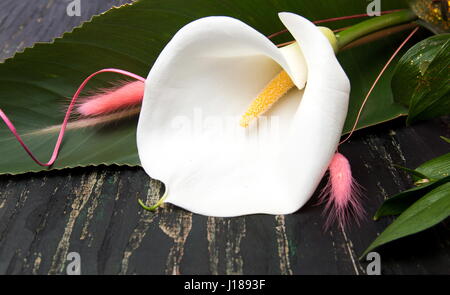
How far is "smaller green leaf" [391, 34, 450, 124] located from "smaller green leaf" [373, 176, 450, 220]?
8 cm

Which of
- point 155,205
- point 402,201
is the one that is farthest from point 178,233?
point 402,201

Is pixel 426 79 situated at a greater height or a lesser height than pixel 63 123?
greater

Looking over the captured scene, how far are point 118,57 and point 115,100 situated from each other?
0.16 feet

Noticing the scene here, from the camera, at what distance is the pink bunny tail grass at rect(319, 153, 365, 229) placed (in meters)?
0.41

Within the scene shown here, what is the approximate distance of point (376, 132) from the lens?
1.70ft

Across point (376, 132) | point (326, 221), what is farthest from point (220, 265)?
point (376, 132)

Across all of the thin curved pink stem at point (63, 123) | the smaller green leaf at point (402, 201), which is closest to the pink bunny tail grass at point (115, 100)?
the thin curved pink stem at point (63, 123)

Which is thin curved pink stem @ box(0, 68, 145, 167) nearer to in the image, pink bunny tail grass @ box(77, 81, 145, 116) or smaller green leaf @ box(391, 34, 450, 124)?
pink bunny tail grass @ box(77, 81, 145, 116)

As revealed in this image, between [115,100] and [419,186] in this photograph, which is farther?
[115,100]

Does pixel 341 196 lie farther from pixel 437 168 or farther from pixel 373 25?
pixel 373 25

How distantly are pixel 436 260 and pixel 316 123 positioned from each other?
0.39 ft

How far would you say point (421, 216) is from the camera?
1.12 feet

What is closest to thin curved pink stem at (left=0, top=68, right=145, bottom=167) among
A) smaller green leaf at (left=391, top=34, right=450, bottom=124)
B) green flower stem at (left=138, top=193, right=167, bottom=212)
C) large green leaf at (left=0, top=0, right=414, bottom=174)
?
large green leaf at (left=0, top=0, right=414, bottom=174)

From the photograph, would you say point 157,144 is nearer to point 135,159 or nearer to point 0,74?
point 135,159
